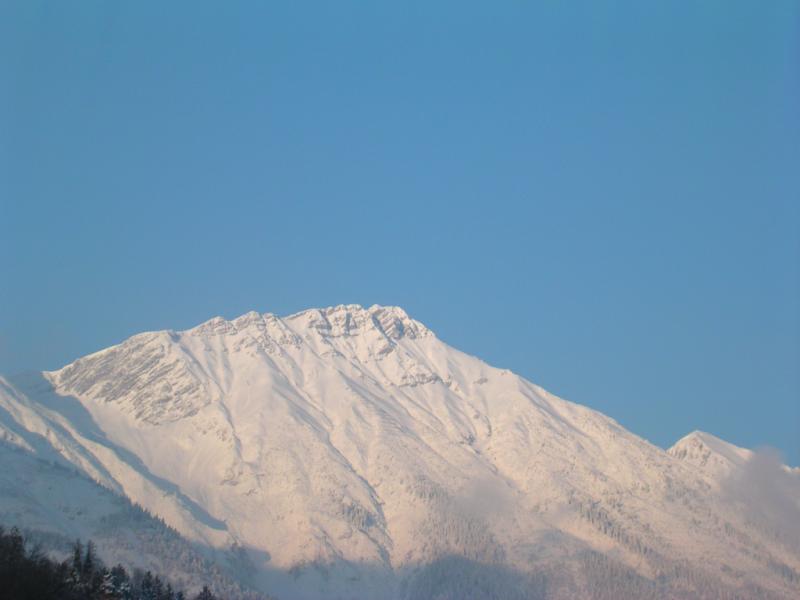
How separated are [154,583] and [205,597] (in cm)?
1393

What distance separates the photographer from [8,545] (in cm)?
14800

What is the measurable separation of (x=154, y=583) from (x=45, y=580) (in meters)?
56.1

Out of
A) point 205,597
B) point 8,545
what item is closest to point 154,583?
point 205,597

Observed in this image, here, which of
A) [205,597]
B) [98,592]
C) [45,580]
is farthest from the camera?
[205,597]

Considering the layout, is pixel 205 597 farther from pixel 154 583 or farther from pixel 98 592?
pixel 98 592

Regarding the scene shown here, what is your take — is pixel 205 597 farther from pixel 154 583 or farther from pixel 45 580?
pixel 45 580

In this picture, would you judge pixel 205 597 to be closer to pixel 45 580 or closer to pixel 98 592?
pixel 98 592

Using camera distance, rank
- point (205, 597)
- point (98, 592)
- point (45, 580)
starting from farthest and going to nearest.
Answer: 1. point (205, 597)
2. point (98, 592)
3. point (45, 580)

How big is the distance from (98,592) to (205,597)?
35.2 m

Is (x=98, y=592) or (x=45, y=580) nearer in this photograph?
(x=45, y=580)

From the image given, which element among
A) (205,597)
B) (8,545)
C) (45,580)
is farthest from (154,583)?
(45,580)

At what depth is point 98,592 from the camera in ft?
475

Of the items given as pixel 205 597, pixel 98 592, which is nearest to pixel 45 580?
pixel 98 592

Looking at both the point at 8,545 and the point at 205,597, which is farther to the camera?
the point at 205,597
